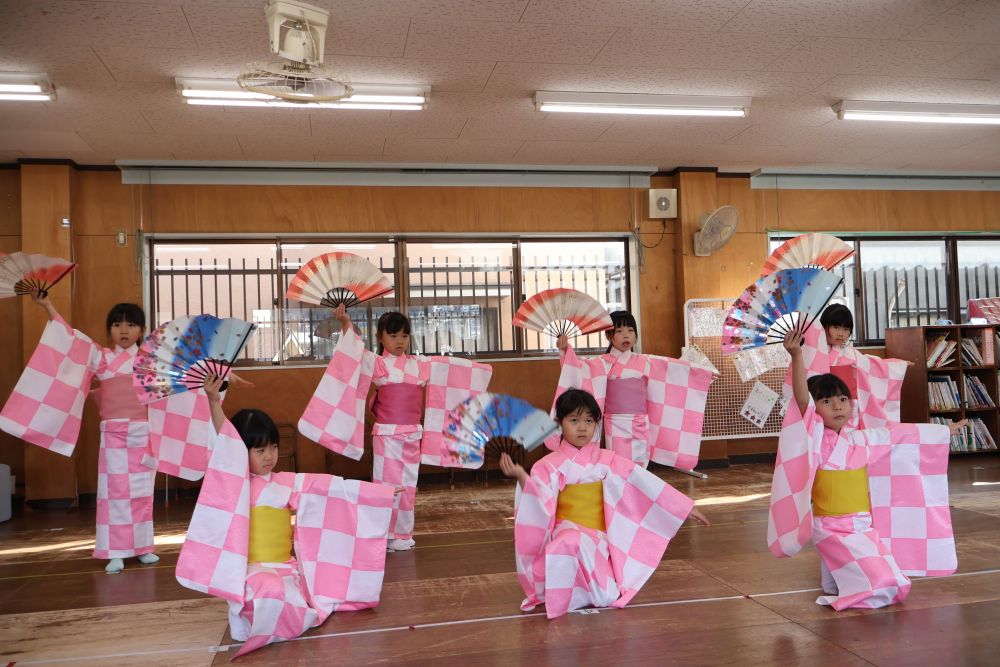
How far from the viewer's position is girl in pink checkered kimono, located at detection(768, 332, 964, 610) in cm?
315

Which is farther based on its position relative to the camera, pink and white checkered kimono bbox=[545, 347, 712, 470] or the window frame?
the window frame

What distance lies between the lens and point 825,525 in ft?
10.4

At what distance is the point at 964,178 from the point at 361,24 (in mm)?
6964

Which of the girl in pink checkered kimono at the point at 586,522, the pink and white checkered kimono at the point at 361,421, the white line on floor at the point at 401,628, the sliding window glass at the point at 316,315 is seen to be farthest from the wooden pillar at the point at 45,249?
the girl in pink checkered kimono at the point at 586,522

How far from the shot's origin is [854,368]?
179 inches

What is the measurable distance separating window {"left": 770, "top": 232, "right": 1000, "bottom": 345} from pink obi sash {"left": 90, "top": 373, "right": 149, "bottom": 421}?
6148 mm

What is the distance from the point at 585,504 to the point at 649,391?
1.99m

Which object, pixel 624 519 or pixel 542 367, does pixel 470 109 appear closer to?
pixel 542 367

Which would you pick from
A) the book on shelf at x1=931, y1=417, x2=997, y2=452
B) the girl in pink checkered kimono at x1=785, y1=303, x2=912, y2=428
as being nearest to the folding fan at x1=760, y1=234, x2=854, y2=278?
the girl in pink checkered kimono at x1=785, y1=303, x2=912, y2=428

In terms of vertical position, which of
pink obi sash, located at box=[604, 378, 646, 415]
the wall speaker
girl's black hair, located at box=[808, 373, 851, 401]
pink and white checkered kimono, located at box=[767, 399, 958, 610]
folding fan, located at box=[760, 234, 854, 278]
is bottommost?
pink and white checkered kimono, located at box=[767, 399, 958, 610]

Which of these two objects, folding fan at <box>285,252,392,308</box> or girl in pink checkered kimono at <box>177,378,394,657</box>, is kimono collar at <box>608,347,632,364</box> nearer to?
folding fan at <box>285,252,392,308</box>

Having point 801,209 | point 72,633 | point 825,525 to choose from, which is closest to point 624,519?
point 825,525

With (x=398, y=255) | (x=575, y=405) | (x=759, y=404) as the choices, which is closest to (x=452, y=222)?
(x=398, y=255)

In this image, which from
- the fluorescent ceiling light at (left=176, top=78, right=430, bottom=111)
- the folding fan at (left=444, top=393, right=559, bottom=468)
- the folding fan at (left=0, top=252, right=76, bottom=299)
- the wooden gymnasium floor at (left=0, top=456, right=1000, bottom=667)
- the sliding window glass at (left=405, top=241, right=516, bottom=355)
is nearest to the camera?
the wooden gymnasium floor at (left=0, top=456, right=1000, bottom=667)
